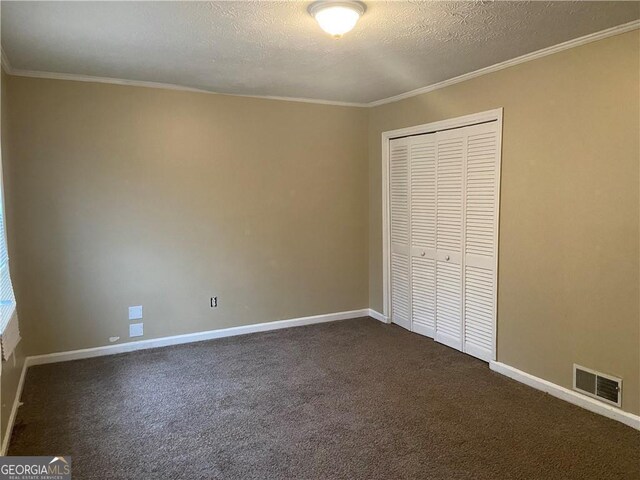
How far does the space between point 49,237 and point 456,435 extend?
3.36 metres

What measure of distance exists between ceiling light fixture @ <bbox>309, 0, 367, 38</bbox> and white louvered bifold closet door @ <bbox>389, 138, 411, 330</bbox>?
2144 millimetres

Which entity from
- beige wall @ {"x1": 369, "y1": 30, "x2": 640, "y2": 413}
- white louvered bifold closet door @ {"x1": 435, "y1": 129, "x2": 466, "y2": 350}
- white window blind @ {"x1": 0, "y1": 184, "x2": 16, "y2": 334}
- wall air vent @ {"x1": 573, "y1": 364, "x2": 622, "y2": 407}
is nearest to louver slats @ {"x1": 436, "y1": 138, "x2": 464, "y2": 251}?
white louvered bifold closet door @ {"x1": 435, "y1": 129, "x2": 466, "y2": 350}

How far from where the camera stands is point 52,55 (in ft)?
10.1

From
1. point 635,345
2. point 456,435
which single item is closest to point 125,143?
point 456,435

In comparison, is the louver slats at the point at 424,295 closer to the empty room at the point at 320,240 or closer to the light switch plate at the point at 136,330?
the empty room at the point at 320,240

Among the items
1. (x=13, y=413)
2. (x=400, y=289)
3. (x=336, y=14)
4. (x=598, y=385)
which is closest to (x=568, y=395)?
(x=598, y=385)

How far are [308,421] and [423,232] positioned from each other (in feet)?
7.09

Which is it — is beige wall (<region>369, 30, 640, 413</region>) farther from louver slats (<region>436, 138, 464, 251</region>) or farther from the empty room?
louver slats (<region>436, 138, 464, 251</region>)

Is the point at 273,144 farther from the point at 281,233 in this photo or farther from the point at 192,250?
the point at 192,250

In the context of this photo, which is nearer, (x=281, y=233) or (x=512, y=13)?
(x=512, y=13)

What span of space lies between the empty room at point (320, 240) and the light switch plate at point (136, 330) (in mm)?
30

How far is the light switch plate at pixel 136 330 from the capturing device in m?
4.00

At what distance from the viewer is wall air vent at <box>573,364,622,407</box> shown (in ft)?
8.99

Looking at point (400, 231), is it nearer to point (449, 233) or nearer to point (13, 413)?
point (449, 233)
